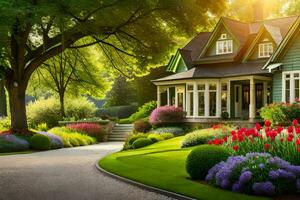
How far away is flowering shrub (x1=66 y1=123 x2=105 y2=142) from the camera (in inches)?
1240

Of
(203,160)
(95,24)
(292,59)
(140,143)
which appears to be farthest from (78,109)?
(203,160)

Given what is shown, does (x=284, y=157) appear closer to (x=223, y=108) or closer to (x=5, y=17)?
(x=5, y=17)

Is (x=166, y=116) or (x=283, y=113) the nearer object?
(x=283, y=113)

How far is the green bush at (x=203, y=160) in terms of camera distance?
12.2 metres

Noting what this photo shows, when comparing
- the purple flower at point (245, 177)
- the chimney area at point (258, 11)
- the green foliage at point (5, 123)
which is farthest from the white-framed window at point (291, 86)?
the green foliage at point (5, 123)

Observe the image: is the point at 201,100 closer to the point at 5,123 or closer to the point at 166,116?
the point at 166,116

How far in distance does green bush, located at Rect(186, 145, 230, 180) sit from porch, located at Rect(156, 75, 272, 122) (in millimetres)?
18520

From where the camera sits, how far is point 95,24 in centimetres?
2058

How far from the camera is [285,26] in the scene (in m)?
33.1

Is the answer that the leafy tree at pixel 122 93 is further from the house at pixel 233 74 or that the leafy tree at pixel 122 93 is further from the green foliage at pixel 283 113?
the green foliage at pixel 283 113

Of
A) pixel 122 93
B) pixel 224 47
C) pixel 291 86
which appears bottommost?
pixel 291 86

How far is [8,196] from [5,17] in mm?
4956

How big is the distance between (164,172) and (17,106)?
14138 millimetres

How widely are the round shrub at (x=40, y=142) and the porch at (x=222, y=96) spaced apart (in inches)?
419
